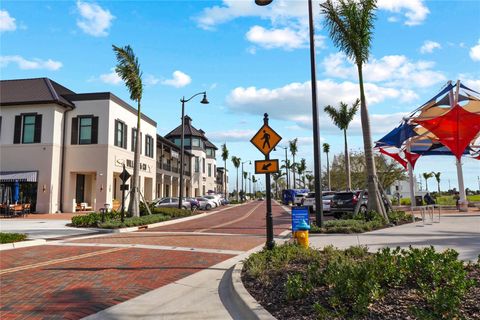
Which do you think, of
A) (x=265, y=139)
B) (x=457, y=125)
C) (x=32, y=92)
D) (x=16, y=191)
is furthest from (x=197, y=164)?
(x=265, y=139)

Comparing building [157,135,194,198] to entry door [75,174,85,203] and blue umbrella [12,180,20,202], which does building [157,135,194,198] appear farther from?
blue umbrella [12,180,20,202]

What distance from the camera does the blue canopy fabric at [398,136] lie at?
28516 millimetres

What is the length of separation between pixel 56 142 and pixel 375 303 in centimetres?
3227

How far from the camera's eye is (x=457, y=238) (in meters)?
12.2

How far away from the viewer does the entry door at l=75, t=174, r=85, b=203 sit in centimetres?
3561

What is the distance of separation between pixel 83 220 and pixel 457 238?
55.7 feet

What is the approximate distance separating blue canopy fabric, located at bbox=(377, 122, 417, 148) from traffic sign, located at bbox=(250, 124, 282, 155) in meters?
20.9

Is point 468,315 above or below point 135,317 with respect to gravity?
above

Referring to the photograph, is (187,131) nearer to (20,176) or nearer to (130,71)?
(20,176)

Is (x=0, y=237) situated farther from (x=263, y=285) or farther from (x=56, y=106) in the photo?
(x=56, y=106)

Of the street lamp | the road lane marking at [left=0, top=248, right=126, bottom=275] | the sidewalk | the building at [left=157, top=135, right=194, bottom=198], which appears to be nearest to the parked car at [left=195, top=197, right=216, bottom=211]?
the building at [left=157, top=135, right=194, bottom=198]

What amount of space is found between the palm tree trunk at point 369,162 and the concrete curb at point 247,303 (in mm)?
12464

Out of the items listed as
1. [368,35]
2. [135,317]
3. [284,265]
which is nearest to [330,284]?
[284,265]

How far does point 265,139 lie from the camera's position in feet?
33.3
